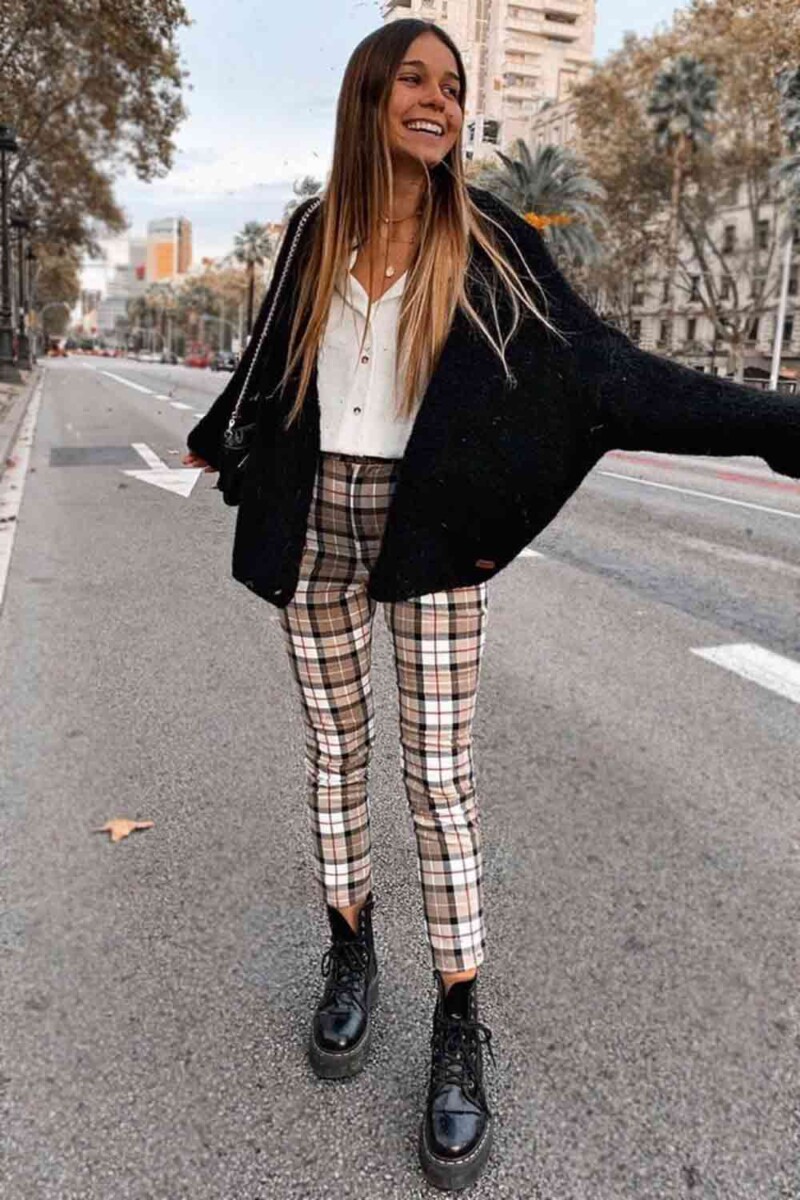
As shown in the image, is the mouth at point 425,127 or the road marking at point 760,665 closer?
the mouth at point 425,127

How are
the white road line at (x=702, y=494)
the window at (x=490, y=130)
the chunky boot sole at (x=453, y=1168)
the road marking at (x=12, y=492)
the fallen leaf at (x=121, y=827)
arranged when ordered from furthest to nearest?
1. the white road line at (x=702, y=494)
2. the road marking at (x=12, y=492)
3. the fallen leaf at (x=121, y=827)
4. the window at (x=490, y=130)
5. the chunky boot sole at (x=453, y=1168)

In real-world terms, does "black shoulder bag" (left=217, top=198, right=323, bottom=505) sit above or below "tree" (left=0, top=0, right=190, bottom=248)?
below

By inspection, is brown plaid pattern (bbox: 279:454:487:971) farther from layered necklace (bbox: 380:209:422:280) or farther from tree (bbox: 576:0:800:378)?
tree (bbox: 576:0:800:378)

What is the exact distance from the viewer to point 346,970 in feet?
7.08

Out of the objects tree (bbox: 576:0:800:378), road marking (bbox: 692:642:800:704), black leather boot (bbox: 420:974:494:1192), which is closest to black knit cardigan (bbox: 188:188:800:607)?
black leather boot (bbox: 420:974:494:1192)

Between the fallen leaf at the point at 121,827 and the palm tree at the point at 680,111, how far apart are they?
45.9 metres

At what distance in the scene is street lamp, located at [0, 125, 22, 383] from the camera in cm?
2403

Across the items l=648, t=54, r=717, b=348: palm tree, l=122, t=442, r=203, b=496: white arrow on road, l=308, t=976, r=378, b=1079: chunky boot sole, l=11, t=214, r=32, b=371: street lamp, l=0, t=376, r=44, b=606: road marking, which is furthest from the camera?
l=11, t=214, r=32, b=371: street lamp

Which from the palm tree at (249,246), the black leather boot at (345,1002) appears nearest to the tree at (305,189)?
the black leather boot at (345,1002)

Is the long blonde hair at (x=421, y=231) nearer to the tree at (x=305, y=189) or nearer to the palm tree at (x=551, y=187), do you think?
the tree at (x=305, y=189)

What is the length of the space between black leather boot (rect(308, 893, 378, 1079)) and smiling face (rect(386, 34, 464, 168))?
4.86 ft

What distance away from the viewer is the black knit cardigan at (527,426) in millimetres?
1688

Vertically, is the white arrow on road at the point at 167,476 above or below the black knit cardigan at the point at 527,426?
below

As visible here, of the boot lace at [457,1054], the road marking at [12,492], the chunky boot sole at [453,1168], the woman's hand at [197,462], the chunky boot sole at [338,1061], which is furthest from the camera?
the road marking at [12,492]
